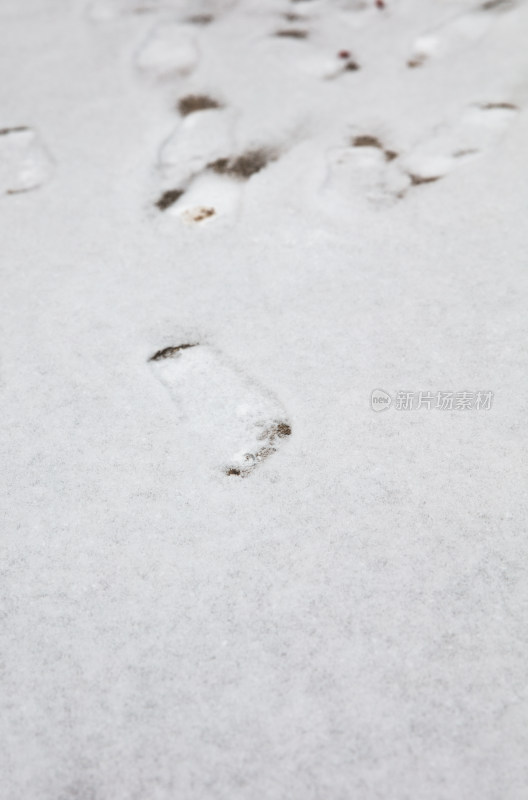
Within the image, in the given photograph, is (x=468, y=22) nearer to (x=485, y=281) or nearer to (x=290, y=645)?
(x=485, y=281)

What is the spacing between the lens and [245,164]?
1392 millimetres

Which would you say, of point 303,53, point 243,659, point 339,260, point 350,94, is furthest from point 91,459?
point 303,53

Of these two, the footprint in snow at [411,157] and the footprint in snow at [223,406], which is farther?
the footprint in snow at [411,157]

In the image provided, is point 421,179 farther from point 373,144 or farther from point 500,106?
point 500,106

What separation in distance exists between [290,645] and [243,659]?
59 mm

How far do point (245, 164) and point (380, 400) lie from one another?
27.2 inches

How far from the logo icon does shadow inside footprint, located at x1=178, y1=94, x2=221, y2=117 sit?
931mm

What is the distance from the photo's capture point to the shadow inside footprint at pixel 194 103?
155 cm

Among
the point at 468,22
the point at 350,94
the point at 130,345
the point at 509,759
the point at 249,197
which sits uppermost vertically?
the point at 468,22

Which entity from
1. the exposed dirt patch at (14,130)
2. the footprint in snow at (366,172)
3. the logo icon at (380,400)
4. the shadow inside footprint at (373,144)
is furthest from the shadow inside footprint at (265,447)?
the exposed dirt patch at (14,130)

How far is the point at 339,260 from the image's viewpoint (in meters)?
1.19

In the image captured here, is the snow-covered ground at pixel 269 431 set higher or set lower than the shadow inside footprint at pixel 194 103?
lower

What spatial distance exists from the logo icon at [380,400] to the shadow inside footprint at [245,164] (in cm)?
63

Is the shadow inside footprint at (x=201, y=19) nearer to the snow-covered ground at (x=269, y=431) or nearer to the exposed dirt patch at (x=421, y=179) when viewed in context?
the snow-covered ground at (x=269, y=431)
